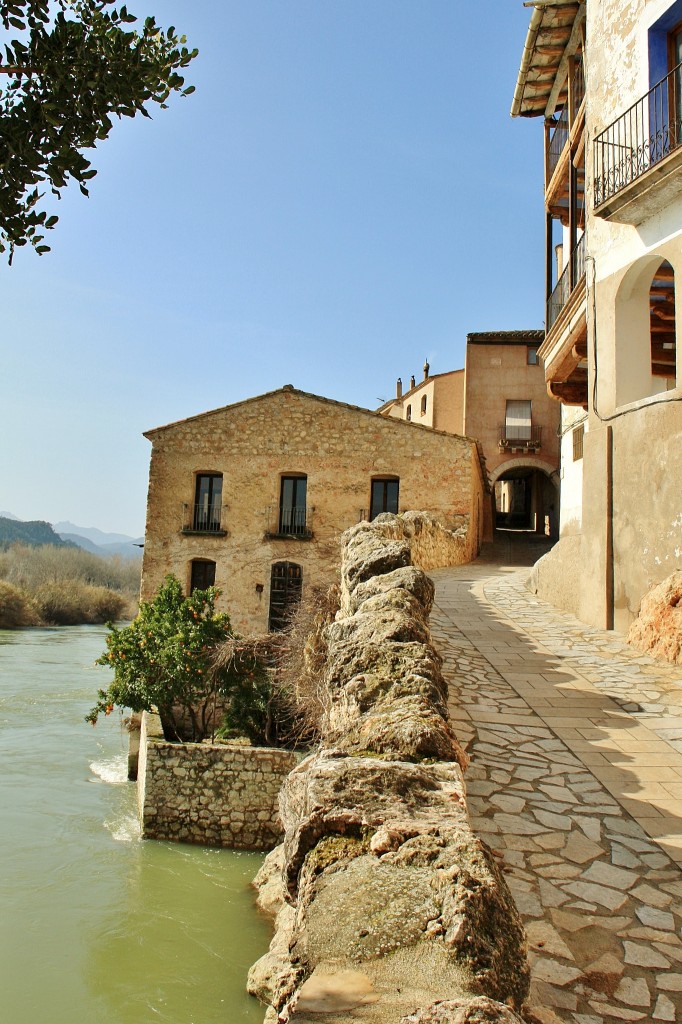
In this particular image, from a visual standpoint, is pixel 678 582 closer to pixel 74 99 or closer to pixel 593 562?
pixel 593 562

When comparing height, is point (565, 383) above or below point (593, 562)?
above

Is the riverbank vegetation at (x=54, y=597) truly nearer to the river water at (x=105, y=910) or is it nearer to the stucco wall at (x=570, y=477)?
the river water at (x=105, y=910)

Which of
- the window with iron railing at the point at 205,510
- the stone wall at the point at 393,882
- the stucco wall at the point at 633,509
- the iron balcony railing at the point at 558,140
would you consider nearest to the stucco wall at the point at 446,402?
the window with iron railing at the point at 205,510

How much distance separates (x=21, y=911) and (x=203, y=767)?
320 cm

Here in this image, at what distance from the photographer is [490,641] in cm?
811

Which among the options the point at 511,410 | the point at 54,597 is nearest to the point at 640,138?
the point at 511,410

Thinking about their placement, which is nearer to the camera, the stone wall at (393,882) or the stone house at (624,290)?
the stone wall at (393,882)

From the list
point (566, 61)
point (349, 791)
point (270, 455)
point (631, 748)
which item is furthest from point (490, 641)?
point (270, 455)

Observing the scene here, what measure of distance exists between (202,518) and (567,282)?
1264cm

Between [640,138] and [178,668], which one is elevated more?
[640,138]

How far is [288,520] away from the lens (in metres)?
20.2

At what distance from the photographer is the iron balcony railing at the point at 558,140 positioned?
1186 centimetres

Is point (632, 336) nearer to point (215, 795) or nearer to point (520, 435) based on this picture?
point (215, 795)

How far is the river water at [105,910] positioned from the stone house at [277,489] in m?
5.97
